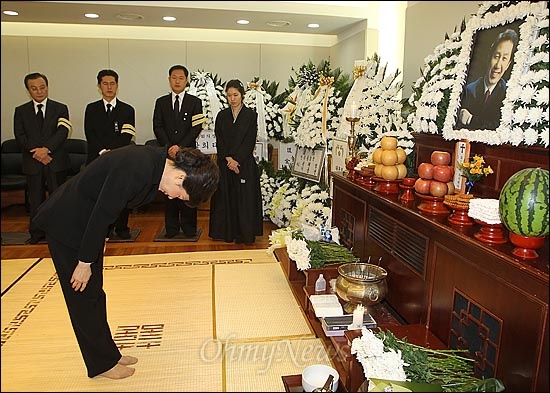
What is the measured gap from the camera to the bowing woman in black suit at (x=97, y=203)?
1707 millimetres

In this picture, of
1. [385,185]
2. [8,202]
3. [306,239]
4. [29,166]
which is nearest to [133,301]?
[306,239]

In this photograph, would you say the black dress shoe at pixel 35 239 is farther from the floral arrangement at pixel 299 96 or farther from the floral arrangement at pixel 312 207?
the floral arrangement at pixel 299 96

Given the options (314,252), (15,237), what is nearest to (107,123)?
(15,237)

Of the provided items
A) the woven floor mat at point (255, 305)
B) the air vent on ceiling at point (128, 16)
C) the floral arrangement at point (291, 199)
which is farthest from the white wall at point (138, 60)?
the woven floor mat at point (255, 305)

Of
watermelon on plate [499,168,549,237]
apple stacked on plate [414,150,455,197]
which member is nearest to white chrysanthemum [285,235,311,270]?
apple stacked on plate [414,150,455,197]

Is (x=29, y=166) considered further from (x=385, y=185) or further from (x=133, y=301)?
(x=385, y=185)

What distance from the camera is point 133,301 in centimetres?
285

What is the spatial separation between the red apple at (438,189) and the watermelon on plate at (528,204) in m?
0.62

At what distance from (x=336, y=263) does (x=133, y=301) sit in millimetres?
1304

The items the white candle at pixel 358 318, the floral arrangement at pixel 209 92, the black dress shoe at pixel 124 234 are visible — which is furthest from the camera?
the floral arrangement at pixel 209 92

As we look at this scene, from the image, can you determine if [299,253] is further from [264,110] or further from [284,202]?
[264,110]

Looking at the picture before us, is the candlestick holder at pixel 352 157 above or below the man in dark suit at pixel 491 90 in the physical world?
below

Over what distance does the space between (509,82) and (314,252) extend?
145 centimetres

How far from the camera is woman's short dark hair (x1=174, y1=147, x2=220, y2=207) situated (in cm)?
171
